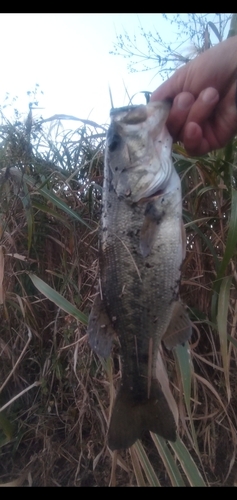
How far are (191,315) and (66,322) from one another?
2.27ft

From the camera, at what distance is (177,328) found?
154 centimetres

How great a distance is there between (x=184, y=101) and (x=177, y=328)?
37.2 inches

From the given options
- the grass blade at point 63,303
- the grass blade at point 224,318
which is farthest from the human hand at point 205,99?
the grass blade at point 63,303

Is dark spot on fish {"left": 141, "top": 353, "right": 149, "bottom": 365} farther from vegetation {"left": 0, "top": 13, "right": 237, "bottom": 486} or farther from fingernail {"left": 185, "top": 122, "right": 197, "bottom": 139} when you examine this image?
fingernail {"left": 185, "top": 122, "right": 197, "bottom": 139}

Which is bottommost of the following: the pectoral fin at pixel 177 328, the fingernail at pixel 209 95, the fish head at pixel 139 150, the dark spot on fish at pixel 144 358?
the dark spot on fish at pixel 144 358

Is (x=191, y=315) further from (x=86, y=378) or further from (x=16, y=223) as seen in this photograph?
(x=16, y=223)

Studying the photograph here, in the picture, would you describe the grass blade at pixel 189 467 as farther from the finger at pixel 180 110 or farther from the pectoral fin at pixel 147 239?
the finger at pixel 180 110

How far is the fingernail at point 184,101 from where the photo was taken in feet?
5.94

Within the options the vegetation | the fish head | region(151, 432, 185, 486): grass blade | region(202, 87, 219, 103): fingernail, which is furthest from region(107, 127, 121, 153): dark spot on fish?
region(151, 432, 185, 486): grass blade

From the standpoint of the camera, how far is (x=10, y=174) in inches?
102

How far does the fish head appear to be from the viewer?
5.28ft

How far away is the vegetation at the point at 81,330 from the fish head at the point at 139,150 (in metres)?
0.48

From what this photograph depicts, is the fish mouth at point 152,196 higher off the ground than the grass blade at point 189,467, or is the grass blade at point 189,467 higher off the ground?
the fish mouth at point 152,196

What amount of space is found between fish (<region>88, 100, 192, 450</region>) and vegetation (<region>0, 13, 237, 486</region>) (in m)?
0.33
